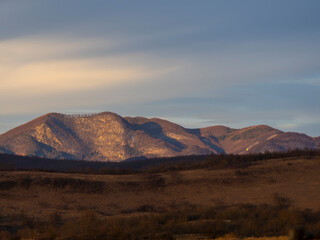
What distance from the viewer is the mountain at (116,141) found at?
15825 centimetres

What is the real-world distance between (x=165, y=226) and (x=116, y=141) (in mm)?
157835

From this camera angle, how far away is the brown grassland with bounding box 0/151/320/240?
22.6 m

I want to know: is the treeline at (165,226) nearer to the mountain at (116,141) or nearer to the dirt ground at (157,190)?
the dirt ground at (157,190)

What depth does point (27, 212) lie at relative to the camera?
96.0 feet

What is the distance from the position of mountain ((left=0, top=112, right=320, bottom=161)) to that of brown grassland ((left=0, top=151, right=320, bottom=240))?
109405 millimetres

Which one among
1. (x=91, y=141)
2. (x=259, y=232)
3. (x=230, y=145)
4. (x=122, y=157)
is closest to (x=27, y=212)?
(x=259, y=232)

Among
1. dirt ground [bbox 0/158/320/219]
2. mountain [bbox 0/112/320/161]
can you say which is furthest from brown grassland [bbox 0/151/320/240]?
mountain [bbox 0/112/320/161]

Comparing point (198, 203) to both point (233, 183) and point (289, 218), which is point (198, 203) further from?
point (289, 218)

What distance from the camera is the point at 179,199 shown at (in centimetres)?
3534

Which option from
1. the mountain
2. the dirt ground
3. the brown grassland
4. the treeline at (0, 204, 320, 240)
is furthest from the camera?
the mountain

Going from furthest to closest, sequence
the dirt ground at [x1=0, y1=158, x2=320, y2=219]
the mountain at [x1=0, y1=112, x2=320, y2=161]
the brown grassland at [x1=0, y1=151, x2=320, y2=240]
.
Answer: the mountain at [x1=0, y1=112, x2=320, y2=161], the dirt ground at [x1=0, y1=158, x2=320, y2=219], the brown grassland at [x1=0, y1=151, x2=320, y2=240]

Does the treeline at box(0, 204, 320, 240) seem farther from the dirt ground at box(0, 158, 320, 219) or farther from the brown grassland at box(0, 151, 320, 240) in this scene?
the dirt ground at box(0, 158, 320, 219)

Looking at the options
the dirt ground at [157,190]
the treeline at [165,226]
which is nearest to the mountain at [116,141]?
the dirt ground at [157,190]

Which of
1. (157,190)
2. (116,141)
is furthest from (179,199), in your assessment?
(116,141)
